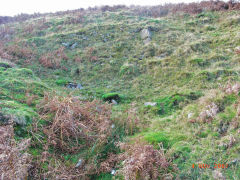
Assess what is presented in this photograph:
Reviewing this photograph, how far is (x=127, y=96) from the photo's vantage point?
30.3ft

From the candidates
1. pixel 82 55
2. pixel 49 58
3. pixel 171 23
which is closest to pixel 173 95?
pixel 82 55

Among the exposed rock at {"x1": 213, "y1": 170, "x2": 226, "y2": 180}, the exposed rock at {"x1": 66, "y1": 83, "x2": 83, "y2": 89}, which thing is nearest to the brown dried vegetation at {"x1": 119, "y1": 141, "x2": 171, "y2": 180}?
the exposed rock at {"x1": 213, "y1": 170, "x2": 226, "y2": 180}

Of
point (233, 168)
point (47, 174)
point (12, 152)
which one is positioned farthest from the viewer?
point (47, 174)

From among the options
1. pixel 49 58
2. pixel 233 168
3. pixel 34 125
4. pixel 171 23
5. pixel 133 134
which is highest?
pixel 171 23

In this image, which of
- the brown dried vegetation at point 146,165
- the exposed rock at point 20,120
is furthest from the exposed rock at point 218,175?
the exposed rock at point 20,120

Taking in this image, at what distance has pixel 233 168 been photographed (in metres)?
3.53

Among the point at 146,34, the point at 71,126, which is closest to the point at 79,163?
the point at 71,126

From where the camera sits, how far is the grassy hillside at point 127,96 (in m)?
4.07

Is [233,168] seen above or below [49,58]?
below

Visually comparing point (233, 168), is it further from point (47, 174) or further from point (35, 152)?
point (35, 152)

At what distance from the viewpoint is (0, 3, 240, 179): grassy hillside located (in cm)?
407

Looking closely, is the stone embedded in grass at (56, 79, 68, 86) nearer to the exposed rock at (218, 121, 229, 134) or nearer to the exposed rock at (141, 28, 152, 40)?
the exposed rock at (141, 28, 152, 40)

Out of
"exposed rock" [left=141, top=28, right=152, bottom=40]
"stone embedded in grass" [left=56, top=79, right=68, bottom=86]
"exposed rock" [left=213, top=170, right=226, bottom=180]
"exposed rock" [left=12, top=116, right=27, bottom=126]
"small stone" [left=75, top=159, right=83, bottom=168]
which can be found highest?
"exposed rock" [left=141, top=28, right=152, bottom=40]

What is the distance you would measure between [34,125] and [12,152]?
5.86 feet
